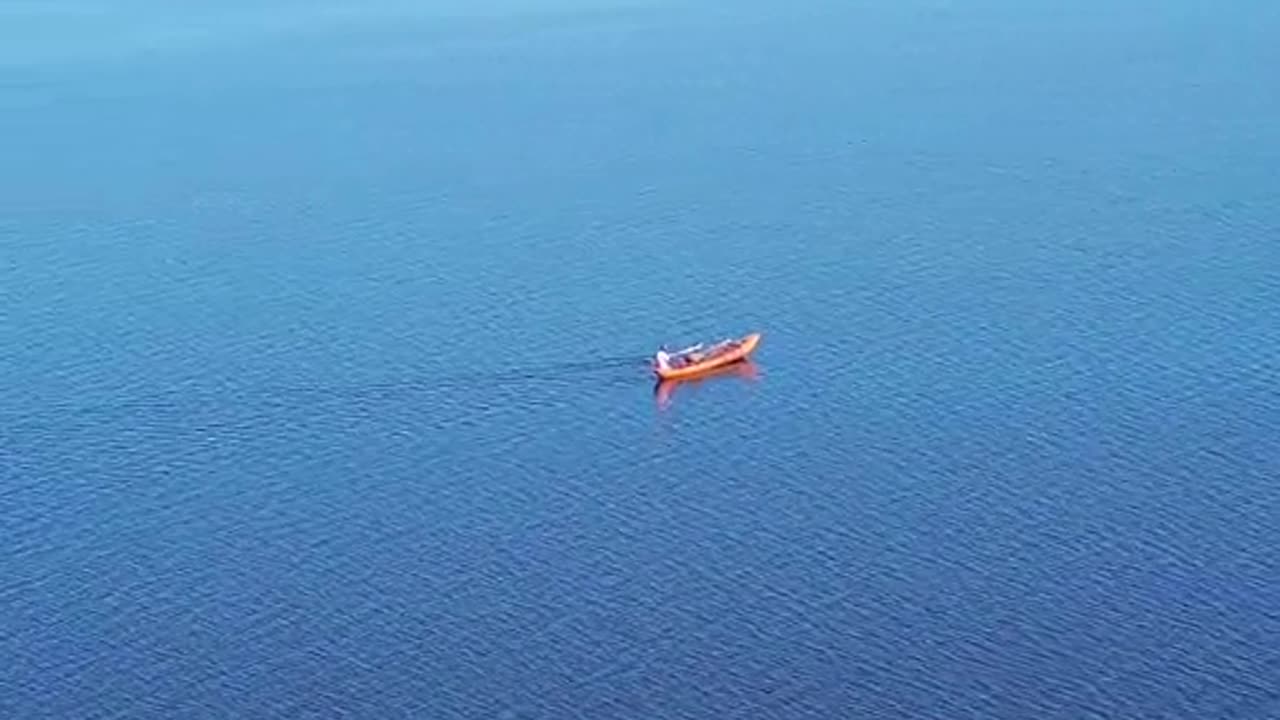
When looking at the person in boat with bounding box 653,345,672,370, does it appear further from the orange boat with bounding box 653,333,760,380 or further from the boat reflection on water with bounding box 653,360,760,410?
the boat reflection on water with bounding box 653,360,760,410

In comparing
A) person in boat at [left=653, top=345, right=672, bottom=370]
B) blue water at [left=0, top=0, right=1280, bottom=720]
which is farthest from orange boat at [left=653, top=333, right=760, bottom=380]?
blue water at [left=0, top=0, right=1280, bottom=720]

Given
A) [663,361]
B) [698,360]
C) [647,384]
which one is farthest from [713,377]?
[647,384]

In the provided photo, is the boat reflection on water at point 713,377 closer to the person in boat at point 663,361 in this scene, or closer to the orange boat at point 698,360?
the orange boat at point 698,360

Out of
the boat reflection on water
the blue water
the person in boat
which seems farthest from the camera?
the person in boat

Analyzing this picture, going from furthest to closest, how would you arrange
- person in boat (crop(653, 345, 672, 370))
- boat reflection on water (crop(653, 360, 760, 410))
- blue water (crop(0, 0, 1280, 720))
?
1. person in boat (crop(653, 345, 672, 370))
2. boat reflection on water (crop(653, 360, 760, 410))
3. blue water (crop(0, 0, 1280, 720))

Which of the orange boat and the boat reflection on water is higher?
the orange boat

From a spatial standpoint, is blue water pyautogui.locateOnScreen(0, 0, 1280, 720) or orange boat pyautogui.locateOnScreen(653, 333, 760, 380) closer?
blue water pyautogui.locateOnScreen(0, 0, 1280, 720)
